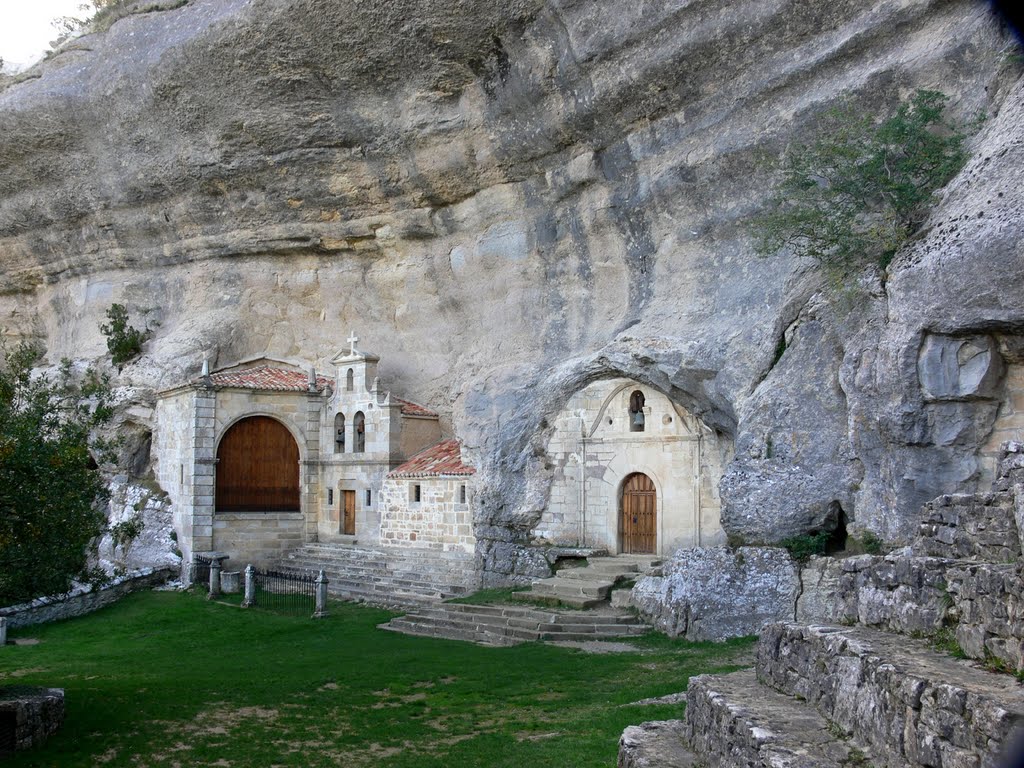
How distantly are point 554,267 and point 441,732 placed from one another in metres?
15.0

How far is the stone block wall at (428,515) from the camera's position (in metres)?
23.8

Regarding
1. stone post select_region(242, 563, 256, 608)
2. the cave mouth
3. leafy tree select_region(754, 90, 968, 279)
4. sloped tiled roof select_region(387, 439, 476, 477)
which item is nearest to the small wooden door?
sloped tiled roof select_region(387, 439, 476, 477)

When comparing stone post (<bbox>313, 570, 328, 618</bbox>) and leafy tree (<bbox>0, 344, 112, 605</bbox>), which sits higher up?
leafy tree (<bbox>0, 344, 112, 605</bbox>)

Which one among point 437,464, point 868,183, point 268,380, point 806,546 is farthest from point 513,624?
point 268,380

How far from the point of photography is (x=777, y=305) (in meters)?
18.1

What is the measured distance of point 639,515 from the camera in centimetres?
2153

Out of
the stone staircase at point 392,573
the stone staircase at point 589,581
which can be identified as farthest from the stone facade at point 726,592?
the stone staircase at point 392,573

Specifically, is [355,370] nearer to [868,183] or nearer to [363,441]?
[363,441]

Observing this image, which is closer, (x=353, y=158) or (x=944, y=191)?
(x=944, y=191)

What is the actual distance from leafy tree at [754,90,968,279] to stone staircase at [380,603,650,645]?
756 cm

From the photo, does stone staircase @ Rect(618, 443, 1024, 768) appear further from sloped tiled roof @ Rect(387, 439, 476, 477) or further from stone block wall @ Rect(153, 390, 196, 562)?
stone block wall @ Rect(153, 390, 196, 562)

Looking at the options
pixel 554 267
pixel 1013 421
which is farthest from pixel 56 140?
pixel 1013 421

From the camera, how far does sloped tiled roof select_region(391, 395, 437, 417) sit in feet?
91.0

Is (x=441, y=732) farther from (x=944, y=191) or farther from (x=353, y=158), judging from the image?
(x=353, y=158)
